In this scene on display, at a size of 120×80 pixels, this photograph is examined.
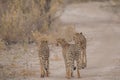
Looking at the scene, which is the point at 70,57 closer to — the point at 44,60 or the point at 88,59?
the point at 44,60

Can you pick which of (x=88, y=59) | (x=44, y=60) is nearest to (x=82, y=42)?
(x=88, y=59)

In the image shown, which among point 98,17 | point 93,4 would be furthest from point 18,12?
point 93,4

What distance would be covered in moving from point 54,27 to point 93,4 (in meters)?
11.1

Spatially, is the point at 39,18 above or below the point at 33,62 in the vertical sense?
above

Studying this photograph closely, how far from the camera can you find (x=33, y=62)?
14898mm

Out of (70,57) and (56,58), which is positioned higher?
(70,57)

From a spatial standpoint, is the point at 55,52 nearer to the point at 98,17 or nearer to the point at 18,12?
the point at 18,12

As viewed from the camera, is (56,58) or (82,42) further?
(56,58)

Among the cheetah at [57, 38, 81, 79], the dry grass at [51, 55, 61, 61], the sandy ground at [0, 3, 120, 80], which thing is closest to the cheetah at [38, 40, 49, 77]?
the sandy ground at [0, 3, 120, 80]

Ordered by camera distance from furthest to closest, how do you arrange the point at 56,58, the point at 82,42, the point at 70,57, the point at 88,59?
the point at 56,58, the point at 88,59, the point at 82,42, the point at 70,57

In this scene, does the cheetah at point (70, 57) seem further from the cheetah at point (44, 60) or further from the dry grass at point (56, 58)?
the dry grass at point (56, 58)

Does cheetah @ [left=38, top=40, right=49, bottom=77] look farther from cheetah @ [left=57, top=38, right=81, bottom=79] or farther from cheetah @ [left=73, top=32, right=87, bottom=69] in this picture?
cheetah @ [left=73, top=32, right=87, bottom=69]

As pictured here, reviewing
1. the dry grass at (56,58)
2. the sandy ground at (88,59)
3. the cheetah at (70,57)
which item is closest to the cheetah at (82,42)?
the sandy ground at (88,59)

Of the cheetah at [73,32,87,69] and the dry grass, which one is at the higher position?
the cheetah at [73,32,87,69]
